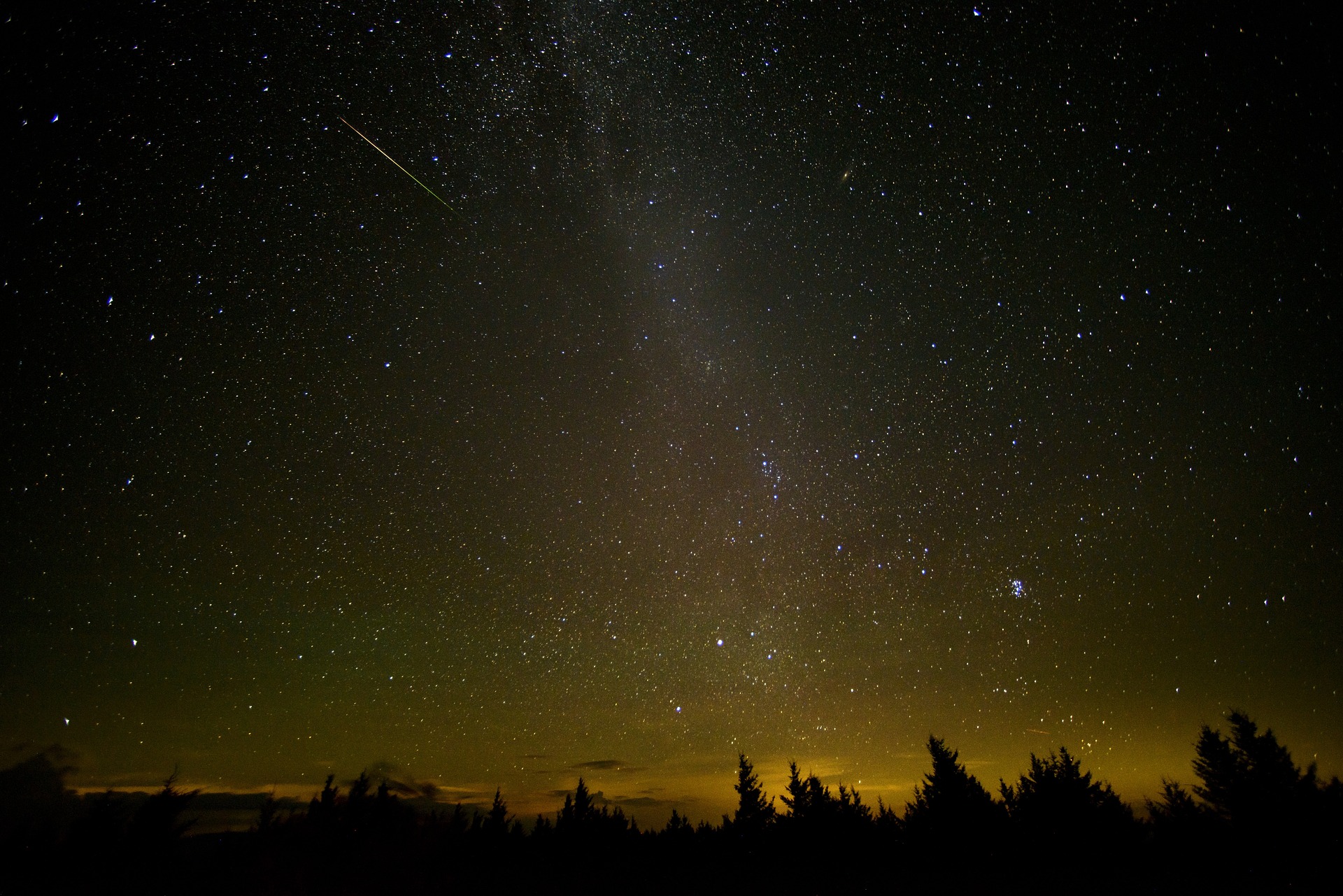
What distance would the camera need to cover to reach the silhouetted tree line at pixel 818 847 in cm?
1569

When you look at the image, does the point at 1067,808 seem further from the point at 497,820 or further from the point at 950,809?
the point at 497,820

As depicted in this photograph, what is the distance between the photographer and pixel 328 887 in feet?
82.4

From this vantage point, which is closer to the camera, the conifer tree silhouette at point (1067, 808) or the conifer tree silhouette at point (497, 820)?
the conifer tree silhouette at point (1067, 808)

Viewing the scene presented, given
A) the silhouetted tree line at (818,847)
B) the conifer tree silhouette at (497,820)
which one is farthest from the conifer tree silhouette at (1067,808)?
the conifer tree silhouette at (497,820)

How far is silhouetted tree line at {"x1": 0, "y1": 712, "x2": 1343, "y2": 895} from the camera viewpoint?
1569 centimetres

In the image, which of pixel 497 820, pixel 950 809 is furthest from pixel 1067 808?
pixel 497 820

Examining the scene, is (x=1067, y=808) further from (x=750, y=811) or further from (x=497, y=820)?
(x=497, y=820)

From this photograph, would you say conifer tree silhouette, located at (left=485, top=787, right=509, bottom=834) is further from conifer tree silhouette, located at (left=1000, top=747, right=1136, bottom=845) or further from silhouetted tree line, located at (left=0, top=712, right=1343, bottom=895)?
conifer tree silhouette, located at (left=1000, top=747, right=1136, bottom=845)

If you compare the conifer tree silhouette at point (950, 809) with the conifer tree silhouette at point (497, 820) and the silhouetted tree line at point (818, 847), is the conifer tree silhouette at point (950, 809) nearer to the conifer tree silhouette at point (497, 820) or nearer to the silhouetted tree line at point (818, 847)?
the silhouetted tree line at point (818, 847)

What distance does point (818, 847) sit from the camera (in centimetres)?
2273

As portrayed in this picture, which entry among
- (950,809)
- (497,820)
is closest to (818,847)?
(950,809)

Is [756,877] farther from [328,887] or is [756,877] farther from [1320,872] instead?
[328,887]

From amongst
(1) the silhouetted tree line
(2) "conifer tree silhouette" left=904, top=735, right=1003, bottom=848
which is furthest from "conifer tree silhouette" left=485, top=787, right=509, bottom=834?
(2) "conifer tree silhouette" left=904, top=735, right=1003, bottom=848

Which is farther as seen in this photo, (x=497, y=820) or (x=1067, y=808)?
(x=497, y=820)
